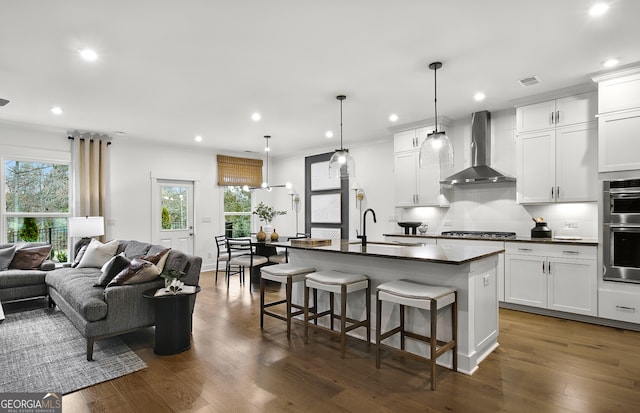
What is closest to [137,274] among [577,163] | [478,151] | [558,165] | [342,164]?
[342,164]

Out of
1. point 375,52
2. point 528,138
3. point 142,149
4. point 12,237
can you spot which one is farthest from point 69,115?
point 528,138

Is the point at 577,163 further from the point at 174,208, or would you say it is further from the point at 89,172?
the point at 89,172

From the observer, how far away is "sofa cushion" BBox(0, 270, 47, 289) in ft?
14.5

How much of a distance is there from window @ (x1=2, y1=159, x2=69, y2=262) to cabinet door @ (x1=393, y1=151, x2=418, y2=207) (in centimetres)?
560

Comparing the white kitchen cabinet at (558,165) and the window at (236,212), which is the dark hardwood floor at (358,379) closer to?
the white kitchen cabinet at (558,165)

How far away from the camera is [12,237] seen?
18.1 feet

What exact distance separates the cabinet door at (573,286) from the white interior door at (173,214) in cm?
636

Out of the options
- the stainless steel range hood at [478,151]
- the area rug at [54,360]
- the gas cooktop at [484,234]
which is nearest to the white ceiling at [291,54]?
the stainless steel range hood at [478,151]

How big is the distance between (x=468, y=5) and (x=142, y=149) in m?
6.18

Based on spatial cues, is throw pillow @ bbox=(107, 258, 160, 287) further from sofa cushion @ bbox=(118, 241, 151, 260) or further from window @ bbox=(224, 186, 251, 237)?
window @ bbox=(224, 186, 251, 237)

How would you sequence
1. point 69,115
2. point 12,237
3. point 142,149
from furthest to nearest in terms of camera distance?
point 142,149
point 12,237
point 69,115

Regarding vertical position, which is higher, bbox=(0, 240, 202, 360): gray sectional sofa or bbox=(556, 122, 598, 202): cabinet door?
bbox=(556, 122, 598, 202): cabinet door

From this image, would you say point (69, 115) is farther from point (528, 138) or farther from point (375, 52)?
point (528, 138)

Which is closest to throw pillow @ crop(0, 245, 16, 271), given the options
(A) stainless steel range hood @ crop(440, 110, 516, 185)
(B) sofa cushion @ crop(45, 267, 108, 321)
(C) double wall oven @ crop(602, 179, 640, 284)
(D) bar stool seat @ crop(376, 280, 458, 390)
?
(B) sofa cushion @ crop(45, 267, 108, 321)
